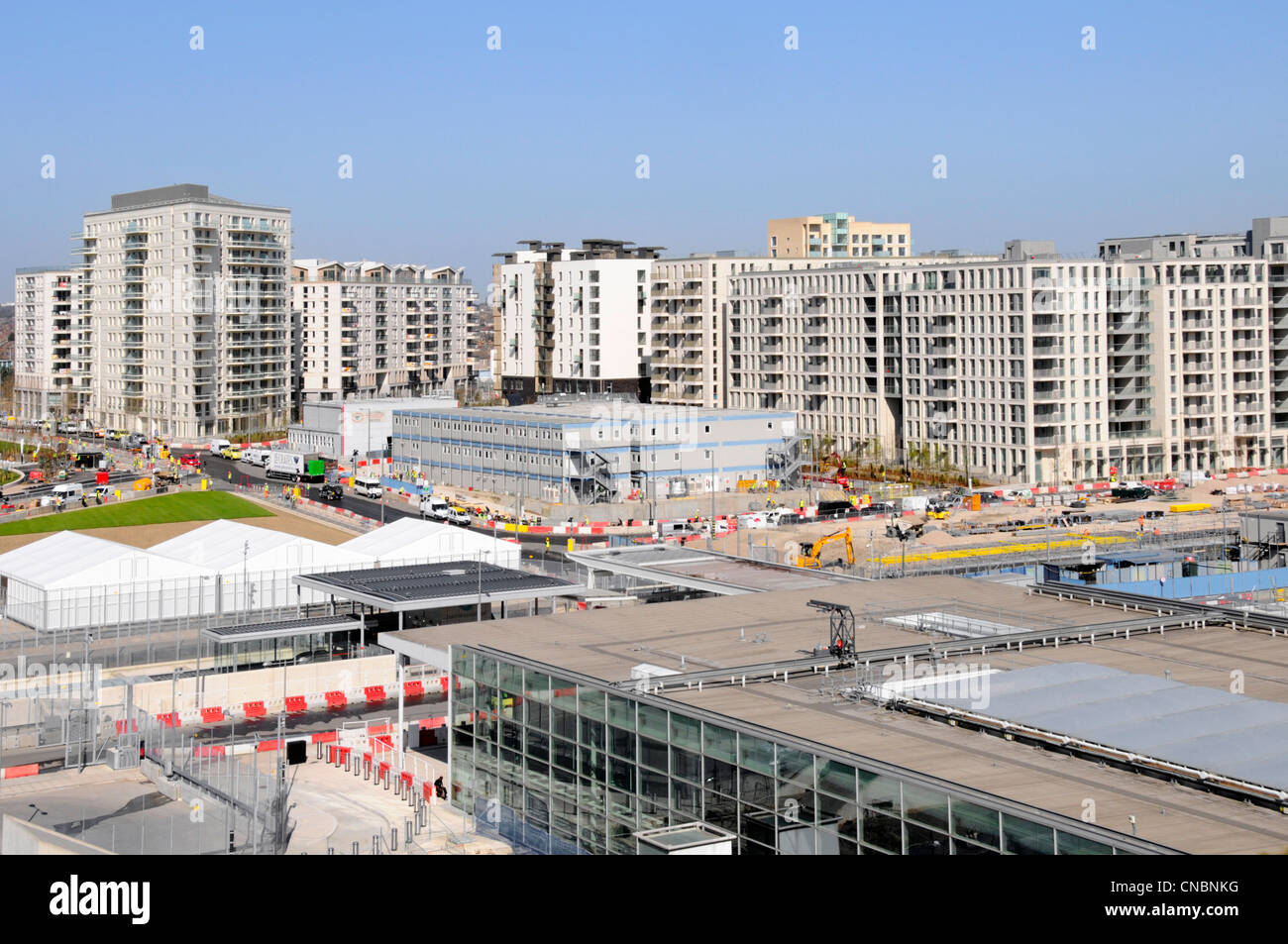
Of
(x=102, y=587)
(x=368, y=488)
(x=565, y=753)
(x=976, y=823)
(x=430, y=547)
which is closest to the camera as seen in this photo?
(x=976, y=823)

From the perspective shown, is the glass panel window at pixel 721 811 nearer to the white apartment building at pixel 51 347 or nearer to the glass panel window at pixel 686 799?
the glass panel window at pixel 686 799

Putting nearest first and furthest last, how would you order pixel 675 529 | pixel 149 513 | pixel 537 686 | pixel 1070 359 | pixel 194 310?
pixel 537 686, pixel 675 529, pixel 149 513, pixel 1070 359, pixel 194 310

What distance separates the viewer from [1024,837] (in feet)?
46.0

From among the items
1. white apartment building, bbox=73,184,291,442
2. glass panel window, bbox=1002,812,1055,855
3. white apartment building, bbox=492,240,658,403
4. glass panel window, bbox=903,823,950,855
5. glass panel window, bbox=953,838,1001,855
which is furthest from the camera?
white apartment building, bbox=492,240,658,403

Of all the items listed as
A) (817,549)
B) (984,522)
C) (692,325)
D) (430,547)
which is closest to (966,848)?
(430,547)

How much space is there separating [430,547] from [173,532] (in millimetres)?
21574

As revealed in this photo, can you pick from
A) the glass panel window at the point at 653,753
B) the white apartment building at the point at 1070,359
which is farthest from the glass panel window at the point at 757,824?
the white apartment building at the point at 1070,359

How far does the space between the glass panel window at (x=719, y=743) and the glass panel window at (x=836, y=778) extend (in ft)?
5.39

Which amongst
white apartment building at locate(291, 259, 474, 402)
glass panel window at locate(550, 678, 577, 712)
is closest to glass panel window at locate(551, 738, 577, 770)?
glass panel window at locate(550, 678, 577, 712)

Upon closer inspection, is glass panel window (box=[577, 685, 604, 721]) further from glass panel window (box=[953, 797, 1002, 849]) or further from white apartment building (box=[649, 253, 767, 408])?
white apartment building (box=[649, 253, 767, 408])

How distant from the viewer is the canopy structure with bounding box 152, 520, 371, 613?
4422cm

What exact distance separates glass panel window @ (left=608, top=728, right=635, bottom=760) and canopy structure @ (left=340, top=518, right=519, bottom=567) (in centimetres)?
2835

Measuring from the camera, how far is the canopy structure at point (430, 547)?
1944 inches

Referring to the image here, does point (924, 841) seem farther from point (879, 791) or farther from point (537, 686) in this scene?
point (537, 686)
